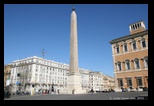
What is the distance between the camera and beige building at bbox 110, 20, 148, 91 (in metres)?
29.5

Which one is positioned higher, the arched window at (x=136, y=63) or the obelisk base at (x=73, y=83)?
the arched window at (x=136, y=63)

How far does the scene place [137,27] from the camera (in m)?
34.5

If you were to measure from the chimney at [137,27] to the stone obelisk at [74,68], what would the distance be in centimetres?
1415

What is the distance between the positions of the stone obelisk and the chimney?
14153 mm

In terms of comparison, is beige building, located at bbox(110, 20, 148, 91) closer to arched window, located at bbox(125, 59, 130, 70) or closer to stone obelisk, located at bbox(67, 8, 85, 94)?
arched window, located at bbox(125, 59, 130, 70)

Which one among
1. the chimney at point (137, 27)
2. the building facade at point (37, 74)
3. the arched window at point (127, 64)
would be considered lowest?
the building facade at point (37, 74)

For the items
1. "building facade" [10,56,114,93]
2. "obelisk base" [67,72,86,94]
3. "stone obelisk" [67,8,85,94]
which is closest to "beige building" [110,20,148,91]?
"stone obelisk" [67,8,85,94]

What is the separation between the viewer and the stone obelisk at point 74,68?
25031mm

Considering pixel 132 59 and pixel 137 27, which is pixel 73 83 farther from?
pixel 137 27

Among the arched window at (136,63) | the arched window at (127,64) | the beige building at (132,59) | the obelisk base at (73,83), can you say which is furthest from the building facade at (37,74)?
the arched window at (136,63)

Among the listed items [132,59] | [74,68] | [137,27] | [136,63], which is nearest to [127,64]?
[132,59]

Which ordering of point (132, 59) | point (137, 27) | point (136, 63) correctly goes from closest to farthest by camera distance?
point (136, 63), point (132, 59), point (137, 27)

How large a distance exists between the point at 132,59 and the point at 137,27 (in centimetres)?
776

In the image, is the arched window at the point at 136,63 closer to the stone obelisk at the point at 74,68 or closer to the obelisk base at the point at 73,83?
the stone obelisk at the point at 74,68
